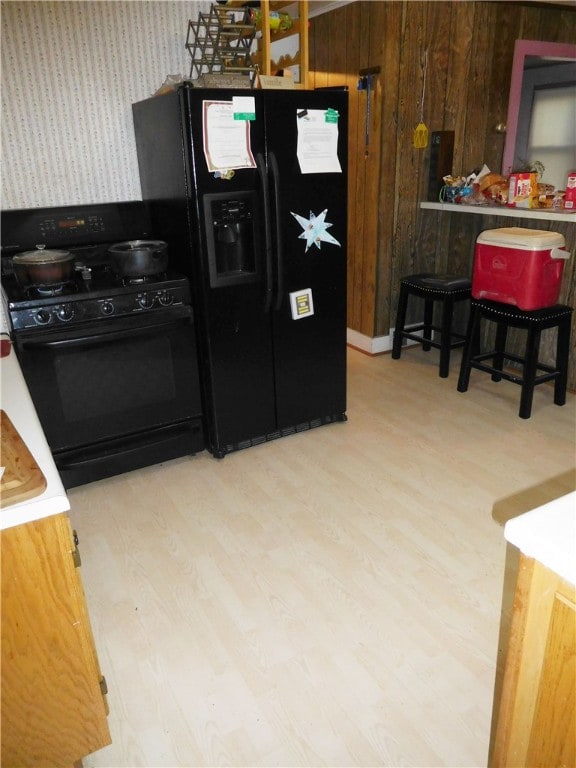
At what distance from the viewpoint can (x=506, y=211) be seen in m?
3.42

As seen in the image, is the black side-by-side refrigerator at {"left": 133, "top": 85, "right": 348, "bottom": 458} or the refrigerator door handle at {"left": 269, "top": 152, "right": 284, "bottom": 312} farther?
the refrigerator door handle at {"left": 269, "top": 152, "right": 284, "bottom": 312}

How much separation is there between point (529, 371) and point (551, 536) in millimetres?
2408

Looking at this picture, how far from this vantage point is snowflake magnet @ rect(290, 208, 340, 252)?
2.70m

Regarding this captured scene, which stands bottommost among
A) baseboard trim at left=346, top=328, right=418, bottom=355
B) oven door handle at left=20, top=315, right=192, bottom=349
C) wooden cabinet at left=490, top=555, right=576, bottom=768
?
baseboard trim at left=346, top=328, right=418, bottom=355

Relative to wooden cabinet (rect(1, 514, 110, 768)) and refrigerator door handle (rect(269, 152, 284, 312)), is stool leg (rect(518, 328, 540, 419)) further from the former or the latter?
wooden cabinet (rect(1, 514, 110, 768))

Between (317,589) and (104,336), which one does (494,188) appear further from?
(317,589)

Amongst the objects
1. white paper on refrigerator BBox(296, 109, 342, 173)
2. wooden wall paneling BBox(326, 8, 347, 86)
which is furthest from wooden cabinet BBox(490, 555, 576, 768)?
wooden wall paneling BBox(326, 8, 347, 86)

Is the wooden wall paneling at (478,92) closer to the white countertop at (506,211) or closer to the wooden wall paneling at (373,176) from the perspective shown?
the white countertop at (506,211)

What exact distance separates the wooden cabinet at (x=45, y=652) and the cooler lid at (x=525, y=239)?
271cm

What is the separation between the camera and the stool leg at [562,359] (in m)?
3.16

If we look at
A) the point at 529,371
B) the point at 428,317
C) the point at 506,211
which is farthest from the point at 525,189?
the point at 529,371

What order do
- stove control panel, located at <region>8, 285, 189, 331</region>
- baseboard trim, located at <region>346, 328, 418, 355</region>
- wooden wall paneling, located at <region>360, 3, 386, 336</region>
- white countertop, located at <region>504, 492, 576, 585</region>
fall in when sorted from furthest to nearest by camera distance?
baseboard trim, located at <region>346, 328, 418, 355</region> < wooden wall paneling, located at <region>360, 3, 386, 336</region> < stove control panel, located at <region>8, 285, 189, 331</region> < white countertop, located at <region>504, 492, 576, 585</region>

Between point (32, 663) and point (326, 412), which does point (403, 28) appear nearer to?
point (326, 412)

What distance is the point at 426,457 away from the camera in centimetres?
283
